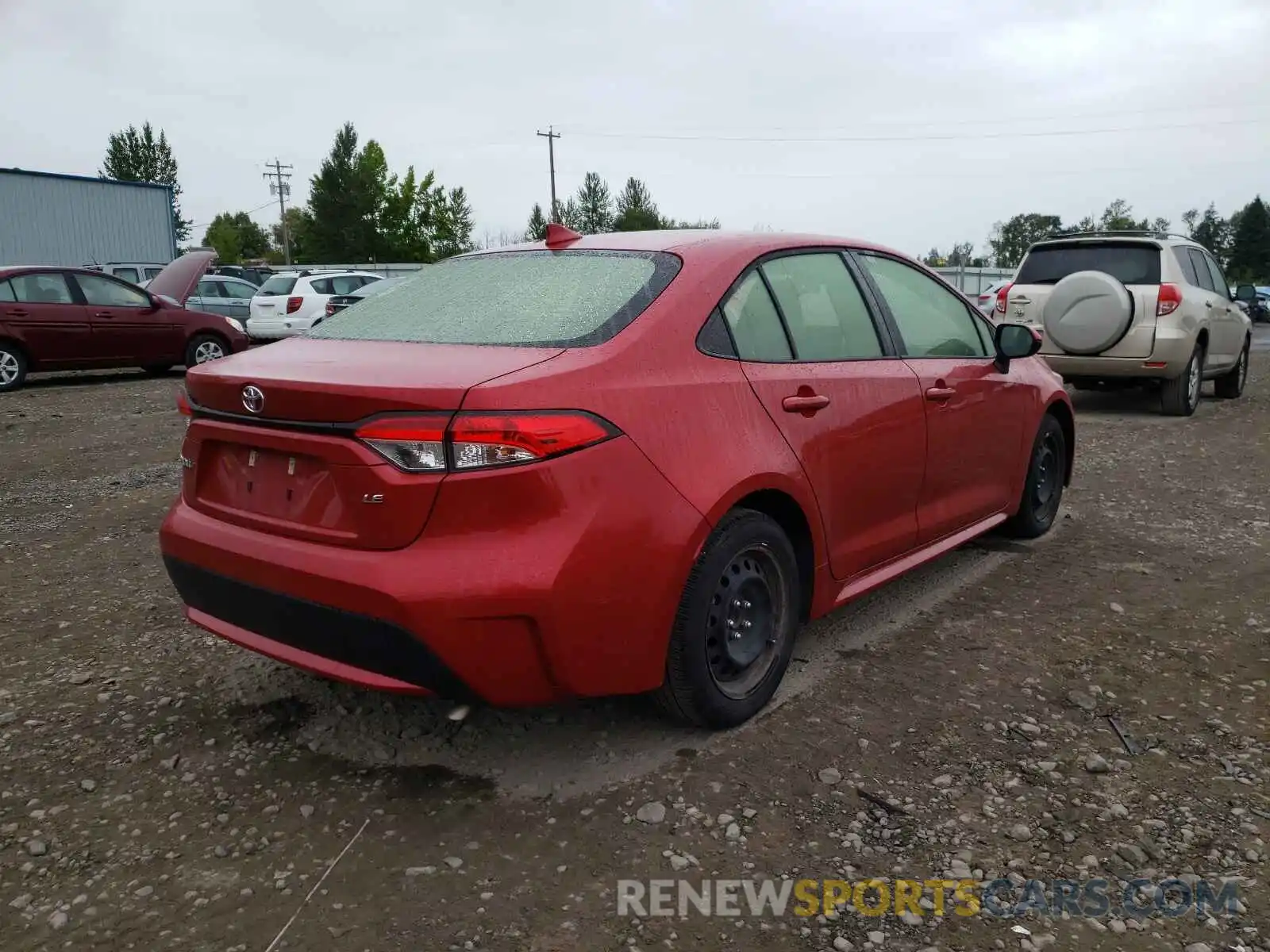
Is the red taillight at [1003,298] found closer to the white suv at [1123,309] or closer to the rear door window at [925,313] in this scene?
the white suv at [1123,309]

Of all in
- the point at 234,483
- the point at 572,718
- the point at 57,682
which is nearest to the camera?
the point at 234,483

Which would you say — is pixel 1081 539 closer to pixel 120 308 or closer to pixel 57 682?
pixel 57 682

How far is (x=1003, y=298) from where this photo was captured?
10.0 meters

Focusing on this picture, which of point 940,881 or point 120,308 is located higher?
point 120,308

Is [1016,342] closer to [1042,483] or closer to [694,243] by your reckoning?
[1042,483]

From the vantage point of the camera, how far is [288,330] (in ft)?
59.1

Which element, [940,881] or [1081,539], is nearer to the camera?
[940,881]

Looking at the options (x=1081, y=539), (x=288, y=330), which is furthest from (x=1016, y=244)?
(x=1081, y=539)

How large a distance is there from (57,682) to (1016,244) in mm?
89162

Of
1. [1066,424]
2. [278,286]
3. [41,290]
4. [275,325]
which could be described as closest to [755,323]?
[1066,424]

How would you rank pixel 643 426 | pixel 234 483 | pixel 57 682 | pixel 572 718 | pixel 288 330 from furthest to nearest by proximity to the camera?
pixel 288 330
pixel 57 682
pixel 572 718
pixel 234 483
pixel 643 426

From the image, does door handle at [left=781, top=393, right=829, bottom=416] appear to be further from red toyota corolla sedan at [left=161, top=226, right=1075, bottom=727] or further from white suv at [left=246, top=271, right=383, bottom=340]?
white suv at [left=246, top=271, right=383, bottom=340]

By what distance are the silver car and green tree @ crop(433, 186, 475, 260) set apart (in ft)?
171

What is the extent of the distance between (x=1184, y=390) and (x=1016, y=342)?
6268 millimetres
